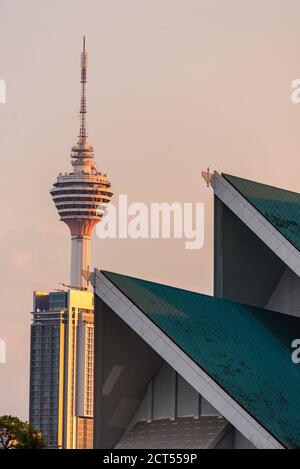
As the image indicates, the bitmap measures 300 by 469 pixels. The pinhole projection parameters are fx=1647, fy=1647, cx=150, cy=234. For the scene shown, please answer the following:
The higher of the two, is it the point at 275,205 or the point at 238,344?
the point at 275,205

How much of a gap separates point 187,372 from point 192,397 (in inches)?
157

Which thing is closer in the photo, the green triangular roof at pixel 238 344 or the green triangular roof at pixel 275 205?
the green triangular roof at pixel 238 344

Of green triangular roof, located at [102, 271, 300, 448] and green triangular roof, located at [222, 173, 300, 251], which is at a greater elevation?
green triangular roof, located at [222, 173, 300, 251]

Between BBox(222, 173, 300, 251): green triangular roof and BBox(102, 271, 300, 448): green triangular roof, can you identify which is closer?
BBox(102, 271, 300, 448): green triangular roof

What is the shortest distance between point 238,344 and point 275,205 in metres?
9.49

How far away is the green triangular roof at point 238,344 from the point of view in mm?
73088

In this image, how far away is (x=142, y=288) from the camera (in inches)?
3054

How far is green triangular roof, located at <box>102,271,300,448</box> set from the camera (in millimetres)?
73088

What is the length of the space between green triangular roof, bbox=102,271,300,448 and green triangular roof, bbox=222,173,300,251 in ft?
14.8

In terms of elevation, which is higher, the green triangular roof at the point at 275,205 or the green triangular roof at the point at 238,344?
the green triangular roof at the point at 275,205

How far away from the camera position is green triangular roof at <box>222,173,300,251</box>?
8169 centimetres

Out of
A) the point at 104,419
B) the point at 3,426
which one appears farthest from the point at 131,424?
the point at 3,426

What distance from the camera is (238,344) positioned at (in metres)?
78.3

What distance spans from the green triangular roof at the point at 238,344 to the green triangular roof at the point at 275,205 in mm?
4509
